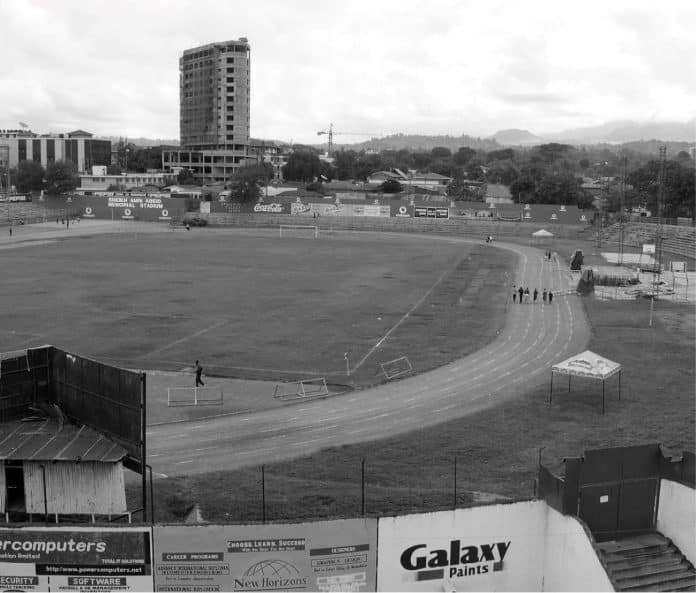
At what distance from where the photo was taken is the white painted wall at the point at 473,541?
1600 cm

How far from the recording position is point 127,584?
15648 mm

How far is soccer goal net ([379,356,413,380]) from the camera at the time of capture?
3594 centimetres

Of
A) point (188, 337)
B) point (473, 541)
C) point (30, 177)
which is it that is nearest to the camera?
point (473, 541)

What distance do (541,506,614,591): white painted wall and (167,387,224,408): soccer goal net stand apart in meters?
17.1

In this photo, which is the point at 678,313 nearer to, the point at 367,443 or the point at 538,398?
the point at 538,398

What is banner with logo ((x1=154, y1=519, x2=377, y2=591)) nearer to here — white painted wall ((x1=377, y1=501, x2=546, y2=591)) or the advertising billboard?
white painted wall ((x1=377, y1=501, x2=546, y2=591))

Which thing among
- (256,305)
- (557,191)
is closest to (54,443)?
(256,305)

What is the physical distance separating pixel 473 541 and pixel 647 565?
13.2 feet

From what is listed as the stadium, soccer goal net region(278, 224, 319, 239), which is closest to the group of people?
the stadium

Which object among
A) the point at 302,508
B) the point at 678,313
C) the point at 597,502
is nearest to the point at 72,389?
the point at 302,508

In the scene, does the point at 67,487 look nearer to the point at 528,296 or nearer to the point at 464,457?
the point at 464,457

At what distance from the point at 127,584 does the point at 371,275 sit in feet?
188

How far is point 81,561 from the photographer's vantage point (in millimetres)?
15641

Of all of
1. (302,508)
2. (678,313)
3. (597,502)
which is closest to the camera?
(597,502)
